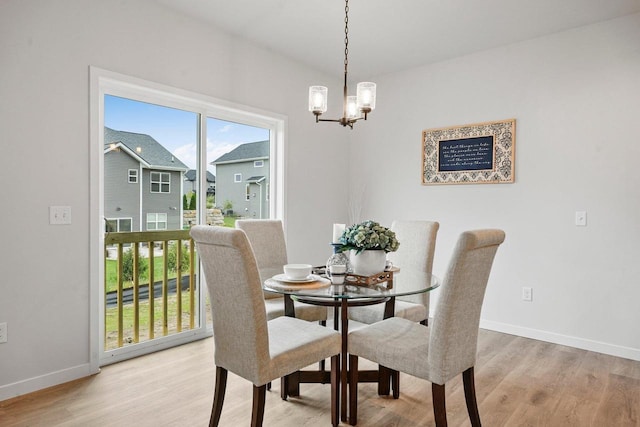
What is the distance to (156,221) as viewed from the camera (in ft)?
10.2

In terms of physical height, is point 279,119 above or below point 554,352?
above

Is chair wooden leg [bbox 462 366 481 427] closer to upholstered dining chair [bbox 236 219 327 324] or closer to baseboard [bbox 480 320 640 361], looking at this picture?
upholstered dining chair [bbox 236 219 327 324]

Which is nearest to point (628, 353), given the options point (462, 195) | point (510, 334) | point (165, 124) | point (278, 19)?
point (510, 334)

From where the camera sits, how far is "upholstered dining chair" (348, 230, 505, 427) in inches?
67.4

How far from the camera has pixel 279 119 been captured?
391 cm

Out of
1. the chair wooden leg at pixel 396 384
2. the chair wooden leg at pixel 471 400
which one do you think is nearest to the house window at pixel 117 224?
the chair wooden leg at pixel 396 384

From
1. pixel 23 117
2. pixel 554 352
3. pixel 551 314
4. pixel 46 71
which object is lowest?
pixel 554 352

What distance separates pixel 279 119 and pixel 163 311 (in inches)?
79.9

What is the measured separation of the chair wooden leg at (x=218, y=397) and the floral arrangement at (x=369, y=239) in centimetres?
89

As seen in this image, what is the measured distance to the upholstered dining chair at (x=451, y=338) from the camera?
171cm

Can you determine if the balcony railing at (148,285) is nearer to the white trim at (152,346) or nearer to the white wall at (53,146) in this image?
the white trim at (152,346)

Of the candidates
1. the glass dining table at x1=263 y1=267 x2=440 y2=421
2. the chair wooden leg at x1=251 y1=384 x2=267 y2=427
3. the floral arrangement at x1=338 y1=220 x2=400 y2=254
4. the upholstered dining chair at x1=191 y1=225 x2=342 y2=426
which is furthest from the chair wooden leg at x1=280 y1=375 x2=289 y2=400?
the floral arrangement at x1=338 y1=220 x2=400 y2=254

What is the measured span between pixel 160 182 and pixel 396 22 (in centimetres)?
225

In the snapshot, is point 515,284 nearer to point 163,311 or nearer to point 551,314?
point 551,314
